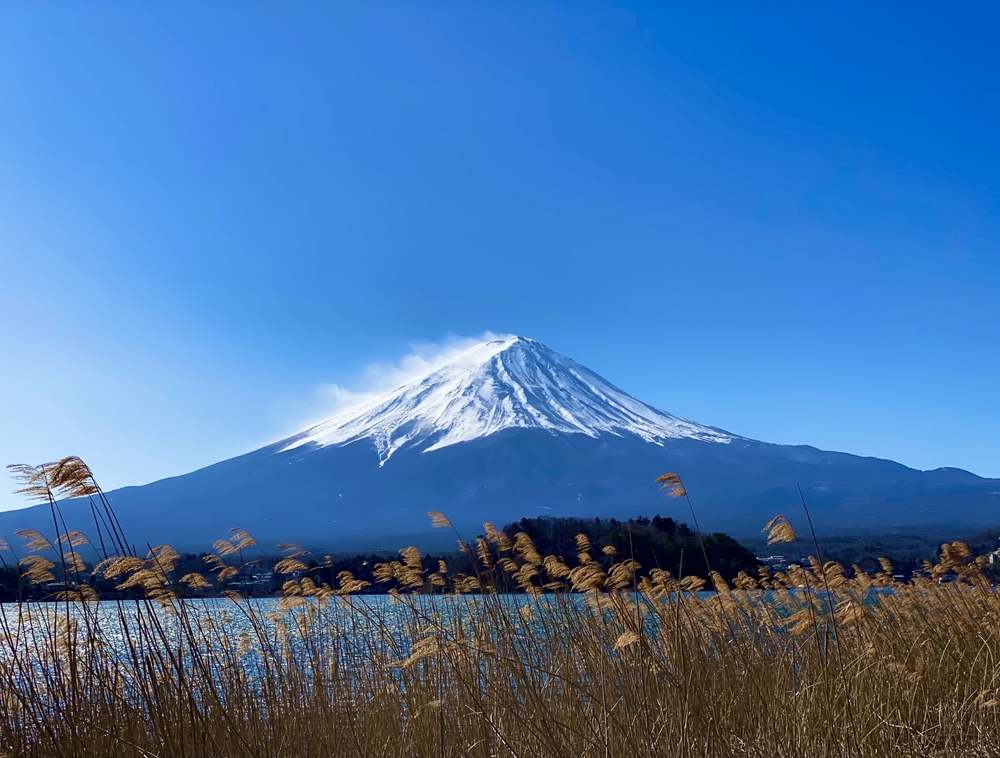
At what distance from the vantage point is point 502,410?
183 m

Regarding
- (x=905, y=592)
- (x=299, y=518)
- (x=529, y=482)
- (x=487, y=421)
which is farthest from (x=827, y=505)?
(x=905, y=592)

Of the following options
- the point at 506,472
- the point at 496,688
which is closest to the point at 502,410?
the point at 506,472

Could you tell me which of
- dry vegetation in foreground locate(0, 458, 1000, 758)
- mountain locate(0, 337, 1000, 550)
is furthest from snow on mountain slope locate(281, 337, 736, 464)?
dry vegetation in foreground locate(0, 458, 1000, 758)

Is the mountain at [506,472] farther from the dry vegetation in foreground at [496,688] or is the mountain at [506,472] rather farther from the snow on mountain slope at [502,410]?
the dry vegetation in foreground at [496,688]

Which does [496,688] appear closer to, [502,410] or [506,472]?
[506,472]

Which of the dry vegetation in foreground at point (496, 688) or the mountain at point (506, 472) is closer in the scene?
the dry vegetation in foreground at point (496, 688)

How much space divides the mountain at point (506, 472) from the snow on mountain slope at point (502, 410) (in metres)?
0.37

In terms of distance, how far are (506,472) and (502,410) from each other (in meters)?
23.0

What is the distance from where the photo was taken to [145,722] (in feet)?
10.0

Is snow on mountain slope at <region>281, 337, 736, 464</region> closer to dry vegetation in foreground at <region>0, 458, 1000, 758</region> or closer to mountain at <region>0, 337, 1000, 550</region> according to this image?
mountain at <region>0, 337, 1000, 550</region>

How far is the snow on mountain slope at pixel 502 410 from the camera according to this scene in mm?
172875

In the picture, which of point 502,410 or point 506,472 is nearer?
point 506,472

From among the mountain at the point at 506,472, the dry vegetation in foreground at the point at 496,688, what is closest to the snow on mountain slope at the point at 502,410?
the mountain at the point at 506,472

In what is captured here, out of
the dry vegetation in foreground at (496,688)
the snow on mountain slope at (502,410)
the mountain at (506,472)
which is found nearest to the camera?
the dry vegetation in foreground at (496,688)
